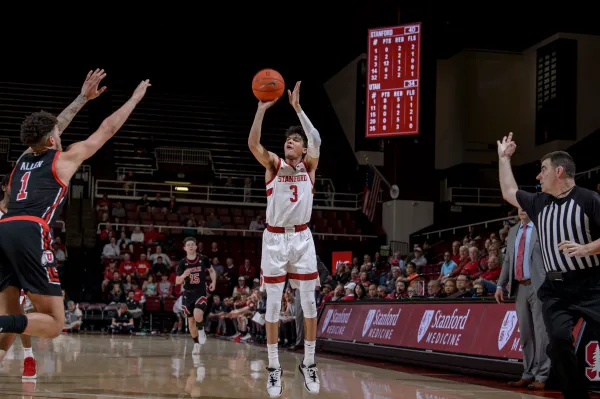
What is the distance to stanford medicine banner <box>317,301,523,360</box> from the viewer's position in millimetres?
9172

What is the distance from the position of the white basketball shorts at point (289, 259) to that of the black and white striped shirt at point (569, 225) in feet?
7.24

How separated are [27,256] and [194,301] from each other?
8008 mm

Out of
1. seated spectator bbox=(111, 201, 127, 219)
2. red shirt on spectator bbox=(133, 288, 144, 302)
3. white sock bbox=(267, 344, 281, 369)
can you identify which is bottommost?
red shirt on spectator bbox=(133, 288, 144, 302)

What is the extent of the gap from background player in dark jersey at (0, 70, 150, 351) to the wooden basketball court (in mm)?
973

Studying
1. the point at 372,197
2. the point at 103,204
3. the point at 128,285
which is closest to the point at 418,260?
the point at 372,197

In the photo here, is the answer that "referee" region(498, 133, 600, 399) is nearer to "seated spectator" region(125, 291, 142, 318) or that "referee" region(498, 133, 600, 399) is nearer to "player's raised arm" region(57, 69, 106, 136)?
"player's raised arm" region(57, 69, 106, 136)

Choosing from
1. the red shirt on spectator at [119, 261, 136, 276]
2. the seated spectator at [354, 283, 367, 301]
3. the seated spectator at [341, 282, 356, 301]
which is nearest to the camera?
the seated spectator at [354, 283, 367, 301]

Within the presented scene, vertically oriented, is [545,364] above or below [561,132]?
below

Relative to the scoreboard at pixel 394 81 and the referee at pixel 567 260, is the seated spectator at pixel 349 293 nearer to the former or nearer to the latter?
the scoreboard at pixel 394 81


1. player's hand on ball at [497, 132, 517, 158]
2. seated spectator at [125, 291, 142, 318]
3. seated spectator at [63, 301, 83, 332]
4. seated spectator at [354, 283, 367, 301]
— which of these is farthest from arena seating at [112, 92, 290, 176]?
player's hand on ball at [497, 132, 517, 158]

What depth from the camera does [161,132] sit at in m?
32.6

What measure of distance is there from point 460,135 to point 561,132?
3858 millimetres

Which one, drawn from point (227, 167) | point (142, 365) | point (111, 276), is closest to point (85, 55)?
point (227, 167)

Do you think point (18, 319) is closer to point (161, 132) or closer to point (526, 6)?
point (526, 6)
